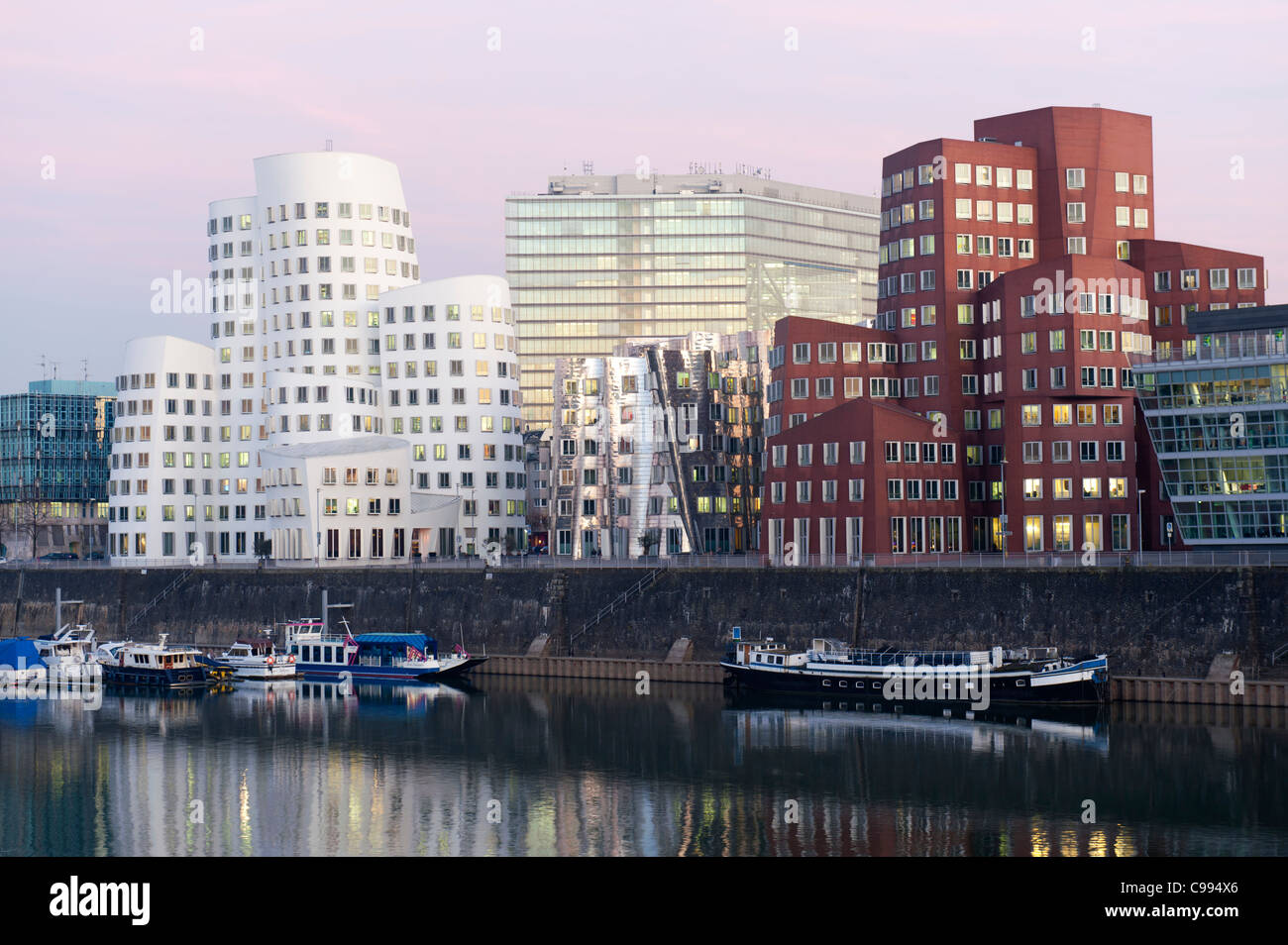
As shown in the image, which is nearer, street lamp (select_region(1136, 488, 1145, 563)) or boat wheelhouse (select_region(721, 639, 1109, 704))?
boat wheelhouse (select_region(721, 639, 1109, 704))

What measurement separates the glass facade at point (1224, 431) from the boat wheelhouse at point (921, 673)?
21.9 metres

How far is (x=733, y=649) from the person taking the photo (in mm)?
118875

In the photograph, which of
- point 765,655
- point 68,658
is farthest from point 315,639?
point 765,655

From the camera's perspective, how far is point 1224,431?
117562 millimetres

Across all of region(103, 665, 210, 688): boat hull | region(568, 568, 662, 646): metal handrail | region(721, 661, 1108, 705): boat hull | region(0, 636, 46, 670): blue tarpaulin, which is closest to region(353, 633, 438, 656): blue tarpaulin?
region(568, 568, 662, 646): metal handrail

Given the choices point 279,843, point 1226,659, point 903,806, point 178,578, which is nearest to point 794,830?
point 903,806

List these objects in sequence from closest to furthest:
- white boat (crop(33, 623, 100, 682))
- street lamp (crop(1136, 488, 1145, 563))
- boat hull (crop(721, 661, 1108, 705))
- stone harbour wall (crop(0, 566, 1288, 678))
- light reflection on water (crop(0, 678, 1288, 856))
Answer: light reflection on water (crop(0, 678, 1288, 856))
boat hull (crop(721, 661, 1108, 705))
stone harbour wall (crop(0, 566, 1288, 678))
street lamp (crop(1136, 488, 1145, 563))
white boat (crop(33, 623, 100, 682))

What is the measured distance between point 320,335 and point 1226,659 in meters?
130

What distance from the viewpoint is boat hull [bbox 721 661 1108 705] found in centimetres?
10306

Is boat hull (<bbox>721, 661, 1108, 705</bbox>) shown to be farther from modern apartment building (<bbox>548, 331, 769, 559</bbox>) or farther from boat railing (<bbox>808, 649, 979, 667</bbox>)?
modern apartment building (<bbox>548, 331, 769, 559</bbox>)

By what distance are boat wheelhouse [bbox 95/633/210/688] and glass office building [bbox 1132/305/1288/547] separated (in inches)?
3234

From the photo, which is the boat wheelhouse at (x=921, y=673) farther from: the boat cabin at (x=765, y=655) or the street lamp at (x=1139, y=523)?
the street lamp at (x=1139, y=523)

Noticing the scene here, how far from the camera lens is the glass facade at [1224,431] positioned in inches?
4547
